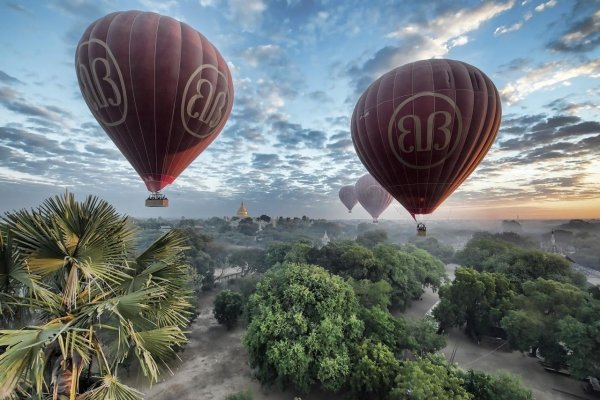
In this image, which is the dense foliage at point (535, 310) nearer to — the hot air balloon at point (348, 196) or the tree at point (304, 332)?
the tree at point (304, 332)

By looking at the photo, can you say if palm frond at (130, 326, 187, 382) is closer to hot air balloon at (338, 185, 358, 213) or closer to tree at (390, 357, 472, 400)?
tree at (390, 357, 472, 400)

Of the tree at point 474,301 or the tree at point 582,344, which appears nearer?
the tree at point 582,344

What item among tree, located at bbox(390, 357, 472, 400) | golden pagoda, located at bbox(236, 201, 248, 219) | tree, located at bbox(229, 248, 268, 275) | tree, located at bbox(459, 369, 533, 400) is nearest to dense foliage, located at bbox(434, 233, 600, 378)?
tree, located at bbox(459, 369, 533, 400)

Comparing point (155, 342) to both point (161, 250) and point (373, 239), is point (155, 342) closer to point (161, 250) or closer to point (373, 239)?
point (161, 250)

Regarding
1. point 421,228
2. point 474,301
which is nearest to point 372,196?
point 474,301

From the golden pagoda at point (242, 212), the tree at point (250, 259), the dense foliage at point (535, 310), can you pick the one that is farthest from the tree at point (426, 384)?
the golden pagoda at point (242, 212)

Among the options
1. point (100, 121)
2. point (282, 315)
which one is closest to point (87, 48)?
point (100, 121)
